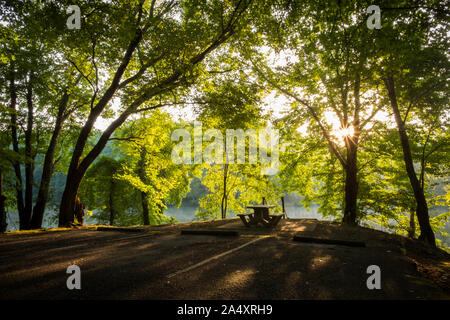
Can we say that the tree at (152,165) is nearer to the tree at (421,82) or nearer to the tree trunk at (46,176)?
the tree trunk at (46,176)

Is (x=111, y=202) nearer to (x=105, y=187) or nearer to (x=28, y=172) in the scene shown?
(x=105, y=187)

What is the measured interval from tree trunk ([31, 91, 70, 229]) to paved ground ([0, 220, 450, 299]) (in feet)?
26.2

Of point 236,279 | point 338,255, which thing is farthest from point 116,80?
point 338,255

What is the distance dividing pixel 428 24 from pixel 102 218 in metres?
27.3

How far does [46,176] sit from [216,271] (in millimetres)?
14629

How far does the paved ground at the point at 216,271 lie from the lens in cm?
299

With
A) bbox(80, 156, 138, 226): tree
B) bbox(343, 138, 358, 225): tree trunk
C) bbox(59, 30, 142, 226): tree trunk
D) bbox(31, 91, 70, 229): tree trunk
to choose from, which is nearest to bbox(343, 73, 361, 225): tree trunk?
bbox(343, 138, 358, 225): tree trunk

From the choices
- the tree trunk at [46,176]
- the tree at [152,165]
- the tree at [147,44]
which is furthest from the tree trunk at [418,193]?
the tree trunk at [46,176]

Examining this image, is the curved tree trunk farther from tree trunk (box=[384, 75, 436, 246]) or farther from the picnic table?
tree trunk (box=[384, 75, 436, 246])

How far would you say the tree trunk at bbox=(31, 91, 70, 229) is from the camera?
12354 mm

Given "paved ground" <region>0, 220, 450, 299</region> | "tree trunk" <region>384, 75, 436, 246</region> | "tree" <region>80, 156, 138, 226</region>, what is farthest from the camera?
"tree" <region>80, 156, 138, 226</region>

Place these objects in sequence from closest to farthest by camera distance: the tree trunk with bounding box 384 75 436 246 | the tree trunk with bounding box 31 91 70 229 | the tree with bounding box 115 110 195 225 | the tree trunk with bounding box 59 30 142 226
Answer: the tree trunk with bounding box 384 75 436 246 → the tree trunk with bounding box 59 30 142 226 → the tree trunk with bounding box 31 91 70 229 → the tree with bounding box 115 110 195 225

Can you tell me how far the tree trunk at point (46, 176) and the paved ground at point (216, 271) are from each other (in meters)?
7.98

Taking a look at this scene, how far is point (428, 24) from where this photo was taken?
18.1 ft
